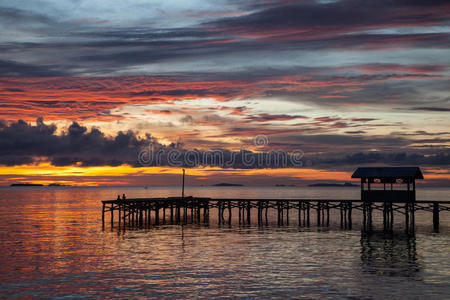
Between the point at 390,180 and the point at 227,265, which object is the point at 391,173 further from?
the point at 227,265

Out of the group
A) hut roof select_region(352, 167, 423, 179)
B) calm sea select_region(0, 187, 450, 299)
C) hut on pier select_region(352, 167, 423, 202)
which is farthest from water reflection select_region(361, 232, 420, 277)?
hut roof select_region(352, 167, 423, 179)

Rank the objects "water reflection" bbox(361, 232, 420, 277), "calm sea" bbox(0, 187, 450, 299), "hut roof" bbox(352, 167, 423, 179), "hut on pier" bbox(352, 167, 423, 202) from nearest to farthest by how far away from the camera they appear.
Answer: "calm sea" bbox(0, 187, 450, 299), "water reflection" bbox(361, 232, 420, 277), "hut on pier" bbox(352, 167, 423, 202), "hut roof" bbox(352, 167, 423, 179)

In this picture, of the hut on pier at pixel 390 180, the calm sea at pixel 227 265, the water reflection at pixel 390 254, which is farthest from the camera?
the hut on pier at pixel 390 180

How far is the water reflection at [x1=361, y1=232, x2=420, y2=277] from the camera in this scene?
28.0m

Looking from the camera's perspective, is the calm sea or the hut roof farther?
the hut roof

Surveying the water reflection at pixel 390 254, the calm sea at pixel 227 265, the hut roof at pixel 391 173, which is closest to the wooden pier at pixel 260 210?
the hut roof at pixel 391 173

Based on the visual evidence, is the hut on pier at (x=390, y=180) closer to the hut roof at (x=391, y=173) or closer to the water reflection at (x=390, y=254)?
the hut roof at (x=391, y=173)

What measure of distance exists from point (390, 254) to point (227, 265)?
41.1 ft

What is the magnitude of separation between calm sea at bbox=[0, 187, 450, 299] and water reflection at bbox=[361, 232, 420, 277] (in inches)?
2.5

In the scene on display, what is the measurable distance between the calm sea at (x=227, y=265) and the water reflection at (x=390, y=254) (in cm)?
6

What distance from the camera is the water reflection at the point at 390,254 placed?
91.8ft

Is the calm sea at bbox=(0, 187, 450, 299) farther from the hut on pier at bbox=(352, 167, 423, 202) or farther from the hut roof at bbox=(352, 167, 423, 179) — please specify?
the hut roof at bbox=(352, 167, 423, 179)

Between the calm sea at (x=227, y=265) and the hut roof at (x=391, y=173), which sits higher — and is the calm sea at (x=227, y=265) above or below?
below

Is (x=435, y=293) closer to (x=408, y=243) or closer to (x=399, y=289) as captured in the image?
(x=399, y=289)
